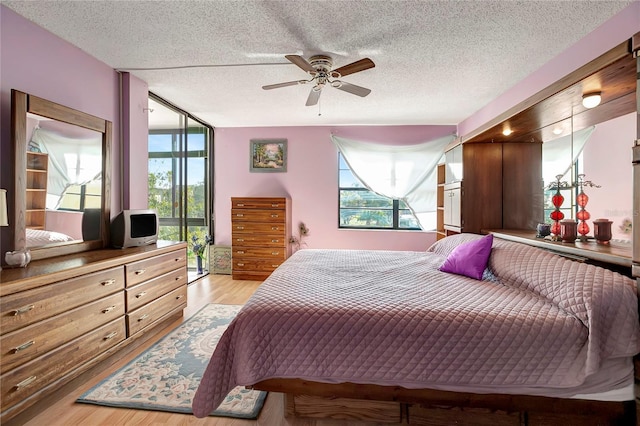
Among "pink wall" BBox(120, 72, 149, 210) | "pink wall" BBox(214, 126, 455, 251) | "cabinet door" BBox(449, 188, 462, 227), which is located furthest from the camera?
"pink wall" BBox(214, 126, 455, 251)

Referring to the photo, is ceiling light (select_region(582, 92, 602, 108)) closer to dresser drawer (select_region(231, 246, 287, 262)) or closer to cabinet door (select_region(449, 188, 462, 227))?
cabinet door (select_region(449, 188, 462, 227))

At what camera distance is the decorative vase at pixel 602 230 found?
202 centimetres

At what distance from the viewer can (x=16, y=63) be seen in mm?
2156

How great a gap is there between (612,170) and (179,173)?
448 centimetres

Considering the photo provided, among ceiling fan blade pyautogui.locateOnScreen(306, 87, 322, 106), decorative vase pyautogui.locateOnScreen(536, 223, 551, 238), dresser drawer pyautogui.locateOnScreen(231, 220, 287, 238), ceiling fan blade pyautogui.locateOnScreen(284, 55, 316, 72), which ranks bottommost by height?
dresser drawer pyautogui.locateOnScreen(231, 220, 287, 238)

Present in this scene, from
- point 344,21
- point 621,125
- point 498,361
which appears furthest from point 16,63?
point 621,125

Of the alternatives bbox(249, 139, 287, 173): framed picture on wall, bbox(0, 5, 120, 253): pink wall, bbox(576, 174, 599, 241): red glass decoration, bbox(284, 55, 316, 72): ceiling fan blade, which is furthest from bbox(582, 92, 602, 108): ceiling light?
bbox(249, 139, 287, 173): framed picture on wall

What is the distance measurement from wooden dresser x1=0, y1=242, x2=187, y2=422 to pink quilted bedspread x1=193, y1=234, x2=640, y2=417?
1.00 m

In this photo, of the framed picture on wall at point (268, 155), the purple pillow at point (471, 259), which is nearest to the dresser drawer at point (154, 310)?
the purple pillow at point (471, 259)

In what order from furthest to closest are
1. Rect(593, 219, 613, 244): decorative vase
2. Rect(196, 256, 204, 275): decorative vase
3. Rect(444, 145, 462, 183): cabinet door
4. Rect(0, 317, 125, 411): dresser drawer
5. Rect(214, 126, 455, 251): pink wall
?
Rect(214, 126, 455, 251): pink wall
Rect(196, 256, 204, 275): decorative vase
Rect(444, 145, 462, 183): cabinet door
Rect(593, 219, 613, 244): decorative vase
Rect(0, 317, 125, 411): dresser drawer

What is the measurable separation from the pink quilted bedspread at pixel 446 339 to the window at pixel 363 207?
3.53 metres

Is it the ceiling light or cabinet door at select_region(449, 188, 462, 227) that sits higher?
the ceiling light

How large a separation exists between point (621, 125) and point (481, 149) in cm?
147

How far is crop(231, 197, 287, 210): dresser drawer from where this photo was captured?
4.80 m
